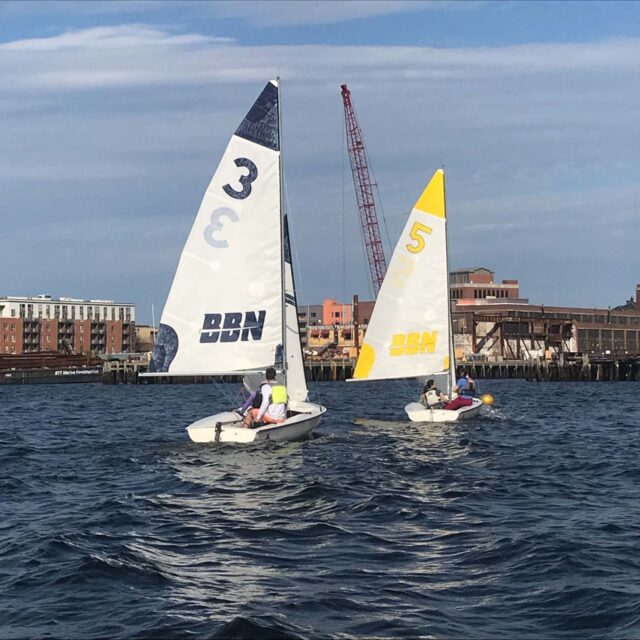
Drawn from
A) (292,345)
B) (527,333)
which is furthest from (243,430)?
(527,333)

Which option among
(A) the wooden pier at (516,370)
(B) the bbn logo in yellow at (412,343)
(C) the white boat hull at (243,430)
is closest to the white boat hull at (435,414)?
(B) the bbn logo in yellow at (412,343)

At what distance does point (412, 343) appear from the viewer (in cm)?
4200

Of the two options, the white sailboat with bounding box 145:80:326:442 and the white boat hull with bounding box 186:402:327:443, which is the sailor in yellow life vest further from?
the white sailboat with bounding box 145:80:326:442

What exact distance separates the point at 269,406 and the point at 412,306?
14893 mm

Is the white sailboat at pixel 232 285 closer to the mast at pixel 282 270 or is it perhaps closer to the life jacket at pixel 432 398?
the mast at pixel 282 270

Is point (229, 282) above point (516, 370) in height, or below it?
above

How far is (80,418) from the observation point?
50.5 metres

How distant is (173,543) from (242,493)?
4.87 metres

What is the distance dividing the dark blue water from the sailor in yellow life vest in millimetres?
778

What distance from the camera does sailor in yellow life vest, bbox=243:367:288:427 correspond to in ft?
92.3

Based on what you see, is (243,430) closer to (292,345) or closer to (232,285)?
(232,285)

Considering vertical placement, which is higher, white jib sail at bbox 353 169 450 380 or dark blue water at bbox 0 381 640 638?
white jib sail at bbox 353 169 450 380

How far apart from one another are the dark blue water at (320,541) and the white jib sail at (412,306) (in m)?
10.8

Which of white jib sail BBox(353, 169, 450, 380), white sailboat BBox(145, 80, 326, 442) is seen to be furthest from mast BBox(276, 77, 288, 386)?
white jib sail BBox(353, 169, 450, 380)
